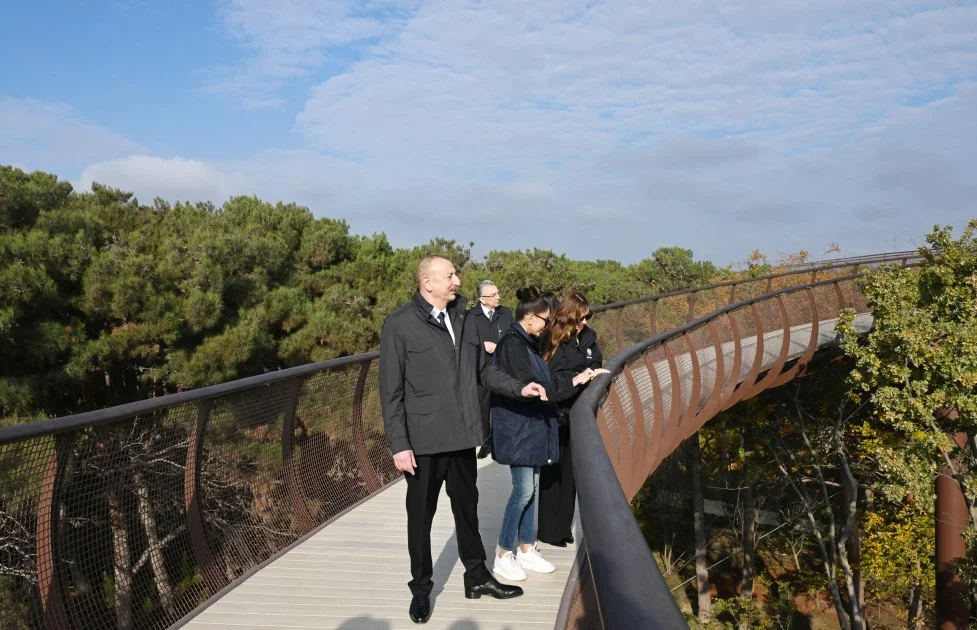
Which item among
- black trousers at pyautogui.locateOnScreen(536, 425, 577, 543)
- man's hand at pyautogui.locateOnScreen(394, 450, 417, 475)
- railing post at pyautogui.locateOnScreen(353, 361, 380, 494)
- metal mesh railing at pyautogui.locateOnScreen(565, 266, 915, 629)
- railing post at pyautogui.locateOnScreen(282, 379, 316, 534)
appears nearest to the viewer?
metal mesh railing at pyautogui.locateOnScreen(565, 266, 915, 629)

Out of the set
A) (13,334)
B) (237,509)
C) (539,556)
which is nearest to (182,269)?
(13,334)

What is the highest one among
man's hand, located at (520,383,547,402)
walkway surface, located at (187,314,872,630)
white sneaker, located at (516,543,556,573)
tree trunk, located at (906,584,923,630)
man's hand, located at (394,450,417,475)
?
man's hand, located at (520,383,547,402)

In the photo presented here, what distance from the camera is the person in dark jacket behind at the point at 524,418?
430cm

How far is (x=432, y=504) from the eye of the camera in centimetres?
416

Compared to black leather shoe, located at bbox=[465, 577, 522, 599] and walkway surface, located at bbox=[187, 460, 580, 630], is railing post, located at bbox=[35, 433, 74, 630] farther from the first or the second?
black leather shoe, located at bbox=[465, 577, 522, 599]

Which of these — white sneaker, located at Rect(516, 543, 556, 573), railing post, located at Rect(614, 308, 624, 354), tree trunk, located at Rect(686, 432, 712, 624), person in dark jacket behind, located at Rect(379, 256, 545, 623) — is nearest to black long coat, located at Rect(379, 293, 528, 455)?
person in dark jacket behind, located at Rect(379, 256, 545, 623)

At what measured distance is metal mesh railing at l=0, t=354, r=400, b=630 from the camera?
3385 millimetres

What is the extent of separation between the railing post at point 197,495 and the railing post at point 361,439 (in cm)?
263

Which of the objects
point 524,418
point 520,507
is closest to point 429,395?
point 524,418

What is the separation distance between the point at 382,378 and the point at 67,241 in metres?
13.9

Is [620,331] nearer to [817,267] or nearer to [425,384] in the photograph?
[425,384]

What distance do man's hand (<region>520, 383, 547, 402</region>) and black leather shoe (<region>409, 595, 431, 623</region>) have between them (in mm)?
1138

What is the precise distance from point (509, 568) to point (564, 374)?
45.1 inches

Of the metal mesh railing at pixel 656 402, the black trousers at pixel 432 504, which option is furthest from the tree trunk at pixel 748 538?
the black trousers at pixel 432 504
